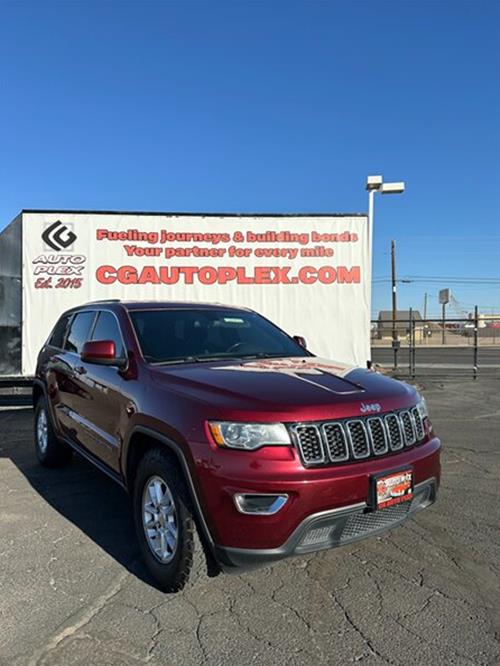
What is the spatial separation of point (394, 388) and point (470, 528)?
1.53m

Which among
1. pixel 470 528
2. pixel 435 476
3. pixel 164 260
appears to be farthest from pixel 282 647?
pixel 164 260

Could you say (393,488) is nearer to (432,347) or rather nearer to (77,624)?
(77,624)

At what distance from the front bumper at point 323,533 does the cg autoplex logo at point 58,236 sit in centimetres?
825

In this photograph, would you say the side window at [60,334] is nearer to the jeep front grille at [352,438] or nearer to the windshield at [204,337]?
the windshield at [204,337]

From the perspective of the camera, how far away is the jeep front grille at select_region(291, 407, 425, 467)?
9.61 feet

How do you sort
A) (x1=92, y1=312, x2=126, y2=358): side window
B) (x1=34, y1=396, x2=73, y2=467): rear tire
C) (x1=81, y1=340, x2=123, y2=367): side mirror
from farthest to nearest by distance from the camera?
1. (x1=34, y1=396, x2=73, y2=467): rear tire
2. (x1=92, y1=312, x2=126, y2=358): side window
3. (x1=81, y1=340, x2=123, y2=367): side mirror

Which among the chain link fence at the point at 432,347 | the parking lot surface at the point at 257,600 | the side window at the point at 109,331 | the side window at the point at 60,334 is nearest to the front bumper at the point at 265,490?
the parking lot surface at the point at 257,600

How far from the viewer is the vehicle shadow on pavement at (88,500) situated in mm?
3965

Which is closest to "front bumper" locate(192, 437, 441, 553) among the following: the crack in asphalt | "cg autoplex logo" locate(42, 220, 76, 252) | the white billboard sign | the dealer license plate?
the dealer license plate

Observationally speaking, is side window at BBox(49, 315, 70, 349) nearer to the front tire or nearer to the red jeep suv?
the red jeep suv

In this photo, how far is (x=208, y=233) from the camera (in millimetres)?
10453

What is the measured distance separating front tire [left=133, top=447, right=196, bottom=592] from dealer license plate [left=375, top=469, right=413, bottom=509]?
3.39 feet

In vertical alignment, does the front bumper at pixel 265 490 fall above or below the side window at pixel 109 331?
below

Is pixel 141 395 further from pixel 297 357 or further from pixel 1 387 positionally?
pixel 1 387
